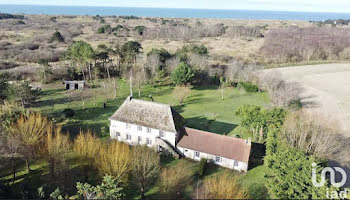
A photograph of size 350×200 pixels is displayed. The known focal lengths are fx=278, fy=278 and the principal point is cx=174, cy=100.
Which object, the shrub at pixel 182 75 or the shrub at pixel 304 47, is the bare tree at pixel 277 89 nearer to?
the shrub at pixel 182 75

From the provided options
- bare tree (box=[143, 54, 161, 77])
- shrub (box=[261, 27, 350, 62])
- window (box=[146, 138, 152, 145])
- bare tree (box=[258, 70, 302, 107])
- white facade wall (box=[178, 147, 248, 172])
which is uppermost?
shrub (box=[261, 27, 350, 62])

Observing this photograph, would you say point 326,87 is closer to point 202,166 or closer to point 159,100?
point 159,100

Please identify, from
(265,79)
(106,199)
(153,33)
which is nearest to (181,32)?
(153,33)

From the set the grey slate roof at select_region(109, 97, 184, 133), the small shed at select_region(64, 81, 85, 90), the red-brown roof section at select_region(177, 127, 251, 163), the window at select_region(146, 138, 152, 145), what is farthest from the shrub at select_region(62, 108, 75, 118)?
the red-brown roof section at select_region(177, 127, 251, 163)

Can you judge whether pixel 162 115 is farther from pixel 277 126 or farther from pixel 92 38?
pixel 92 38

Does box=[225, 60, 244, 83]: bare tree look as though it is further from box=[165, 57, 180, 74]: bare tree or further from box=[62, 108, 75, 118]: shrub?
box=[62, 108, 75, 118]: shrub

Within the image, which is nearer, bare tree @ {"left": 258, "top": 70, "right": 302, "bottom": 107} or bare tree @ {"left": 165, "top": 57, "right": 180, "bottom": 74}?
bare tree @ {"left": 258, "top": 70, "right": 302, "bottom": 107}

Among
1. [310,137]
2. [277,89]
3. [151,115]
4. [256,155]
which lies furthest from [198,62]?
[310,137]

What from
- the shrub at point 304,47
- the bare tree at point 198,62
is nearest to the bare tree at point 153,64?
the bare tree at point 198,62
